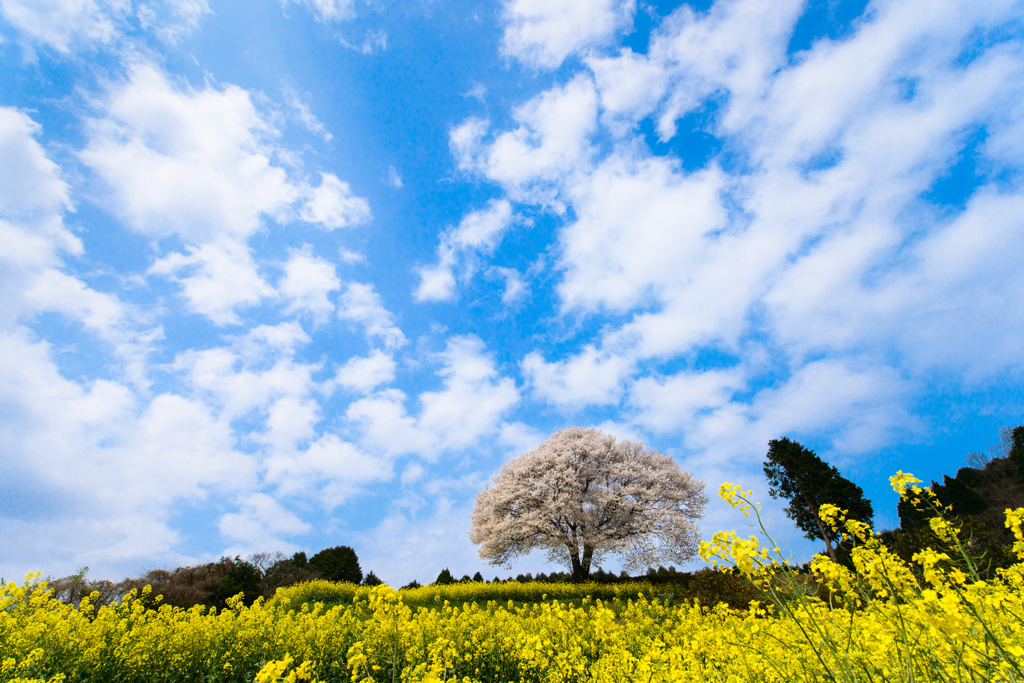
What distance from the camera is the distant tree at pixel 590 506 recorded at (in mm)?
20219

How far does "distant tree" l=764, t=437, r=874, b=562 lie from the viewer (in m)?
23.8

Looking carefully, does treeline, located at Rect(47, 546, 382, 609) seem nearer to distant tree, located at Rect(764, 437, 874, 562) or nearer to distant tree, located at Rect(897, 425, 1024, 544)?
distant tree, located at Rect(764, 437, 874, 562)

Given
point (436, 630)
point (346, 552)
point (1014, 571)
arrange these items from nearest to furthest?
point (1014, 571) → point (436, 630) → point (346, 552)

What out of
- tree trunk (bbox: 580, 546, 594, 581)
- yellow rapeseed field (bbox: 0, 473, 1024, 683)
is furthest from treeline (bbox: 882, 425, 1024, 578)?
yellow rapeseed field (bbox: 0, 473, 1024, 683)

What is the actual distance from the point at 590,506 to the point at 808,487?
12153mm

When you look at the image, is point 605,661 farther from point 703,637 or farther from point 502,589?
point 502,589

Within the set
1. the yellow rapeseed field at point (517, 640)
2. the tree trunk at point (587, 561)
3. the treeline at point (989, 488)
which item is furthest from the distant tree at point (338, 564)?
the treeline at point (989, 488)

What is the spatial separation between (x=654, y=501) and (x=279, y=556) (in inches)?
769

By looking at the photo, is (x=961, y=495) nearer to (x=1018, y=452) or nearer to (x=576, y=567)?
(x=1018, y=452)

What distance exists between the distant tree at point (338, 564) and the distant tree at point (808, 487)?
22497mm

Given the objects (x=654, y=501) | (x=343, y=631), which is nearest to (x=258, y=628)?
(x=343, y=631)

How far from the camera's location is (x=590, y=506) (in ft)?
68.5

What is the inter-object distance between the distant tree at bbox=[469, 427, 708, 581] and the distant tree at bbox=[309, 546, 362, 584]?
852 cm

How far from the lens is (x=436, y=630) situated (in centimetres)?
719
